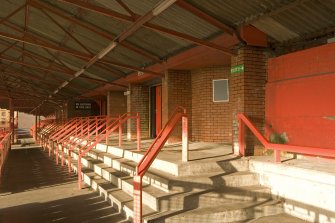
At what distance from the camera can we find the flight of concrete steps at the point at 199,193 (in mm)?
4637

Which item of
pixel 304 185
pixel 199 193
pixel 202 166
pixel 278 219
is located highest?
pixel 202 166

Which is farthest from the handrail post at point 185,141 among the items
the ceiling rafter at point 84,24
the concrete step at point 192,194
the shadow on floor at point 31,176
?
the shadow on floor at point 31,176

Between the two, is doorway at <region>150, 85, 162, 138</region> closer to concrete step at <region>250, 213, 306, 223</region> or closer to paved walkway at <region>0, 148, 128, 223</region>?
paved walkway at <region>0, 148, 128, 223</region>

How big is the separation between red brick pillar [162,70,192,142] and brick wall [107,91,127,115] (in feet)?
23.9

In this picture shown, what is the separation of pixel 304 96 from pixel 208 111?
3.72 metres

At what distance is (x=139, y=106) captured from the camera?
42.5 feet

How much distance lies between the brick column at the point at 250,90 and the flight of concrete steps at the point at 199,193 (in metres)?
0.59

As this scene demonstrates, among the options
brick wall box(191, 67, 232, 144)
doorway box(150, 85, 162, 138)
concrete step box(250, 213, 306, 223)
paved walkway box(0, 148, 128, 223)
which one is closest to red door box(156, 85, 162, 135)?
doorway box(150, 85, 162, 138)

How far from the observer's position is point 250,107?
660 centimetres

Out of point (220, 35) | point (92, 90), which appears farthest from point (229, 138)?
point (92, 90)

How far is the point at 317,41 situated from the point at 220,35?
196 cm

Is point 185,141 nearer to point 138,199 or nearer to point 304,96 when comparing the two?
point 138,199

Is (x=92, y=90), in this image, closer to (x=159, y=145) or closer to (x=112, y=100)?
(x=112, y=100)

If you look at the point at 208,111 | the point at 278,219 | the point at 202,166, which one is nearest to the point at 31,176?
the point at 208,111
